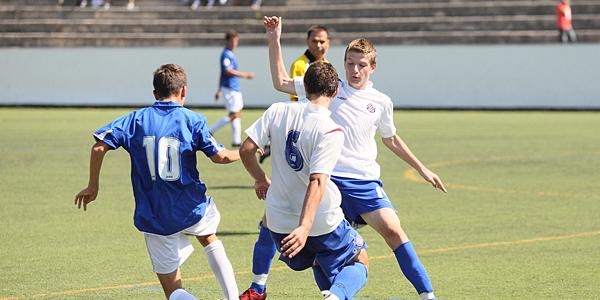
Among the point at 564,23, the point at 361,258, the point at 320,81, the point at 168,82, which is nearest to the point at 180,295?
the point at 361,258

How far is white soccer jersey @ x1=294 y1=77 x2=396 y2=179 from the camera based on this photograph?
8547mm

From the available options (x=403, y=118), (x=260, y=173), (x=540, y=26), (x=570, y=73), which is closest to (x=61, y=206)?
(x=260, y=173)

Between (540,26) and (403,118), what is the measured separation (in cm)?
772

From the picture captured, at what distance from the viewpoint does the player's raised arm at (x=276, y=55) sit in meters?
8.75

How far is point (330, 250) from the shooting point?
7609mm

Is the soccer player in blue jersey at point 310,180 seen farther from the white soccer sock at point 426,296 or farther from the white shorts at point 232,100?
the white shorts at point 232,100

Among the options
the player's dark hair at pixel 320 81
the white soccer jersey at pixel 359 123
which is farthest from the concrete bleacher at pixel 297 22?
the player's dark hair at pixel 320 81

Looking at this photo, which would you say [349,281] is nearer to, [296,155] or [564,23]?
[296,155]

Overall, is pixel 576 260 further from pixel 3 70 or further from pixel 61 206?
pixel 3 70

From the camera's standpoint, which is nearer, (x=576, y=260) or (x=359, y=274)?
(x=359, y=274)

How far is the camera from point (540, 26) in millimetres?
38156

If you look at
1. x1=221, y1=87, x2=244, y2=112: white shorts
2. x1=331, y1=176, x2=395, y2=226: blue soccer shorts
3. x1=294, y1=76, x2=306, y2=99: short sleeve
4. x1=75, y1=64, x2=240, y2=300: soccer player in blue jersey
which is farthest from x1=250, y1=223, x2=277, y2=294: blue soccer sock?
x1=221, y1=87, x2=244, y2=112: white shorts

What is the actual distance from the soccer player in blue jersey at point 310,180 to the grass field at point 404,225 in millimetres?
1705

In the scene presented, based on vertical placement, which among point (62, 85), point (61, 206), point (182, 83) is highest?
point (182, 83)
